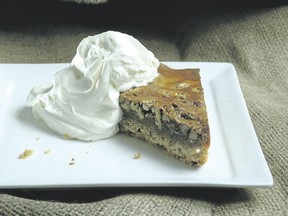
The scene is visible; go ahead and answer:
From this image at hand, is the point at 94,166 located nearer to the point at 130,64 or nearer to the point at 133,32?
the point at 130,64

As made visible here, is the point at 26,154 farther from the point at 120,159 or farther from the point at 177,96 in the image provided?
the point at 177,96

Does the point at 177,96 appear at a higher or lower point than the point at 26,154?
higher

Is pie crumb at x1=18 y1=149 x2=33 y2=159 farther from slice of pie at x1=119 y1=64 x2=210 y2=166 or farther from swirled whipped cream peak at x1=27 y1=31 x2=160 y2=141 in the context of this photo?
slice of pie at x1=119 y1=64 x2=210 y2=166

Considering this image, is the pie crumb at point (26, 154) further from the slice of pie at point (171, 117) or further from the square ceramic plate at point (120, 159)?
the slice of pie at point (171, 117)

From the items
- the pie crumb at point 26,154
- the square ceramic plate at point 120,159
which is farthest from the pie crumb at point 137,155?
the pie crumb at point 26,154

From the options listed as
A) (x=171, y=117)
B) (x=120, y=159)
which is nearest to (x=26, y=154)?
(x=120, y=159)

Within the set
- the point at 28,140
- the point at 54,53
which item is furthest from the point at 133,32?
the point at 28,140

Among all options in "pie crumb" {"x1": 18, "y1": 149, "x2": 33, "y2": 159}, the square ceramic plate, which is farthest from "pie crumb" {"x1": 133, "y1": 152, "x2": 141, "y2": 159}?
"pie crumb" {"x1": 18, "y1": 149, "x2": 33, "y2": 159}
